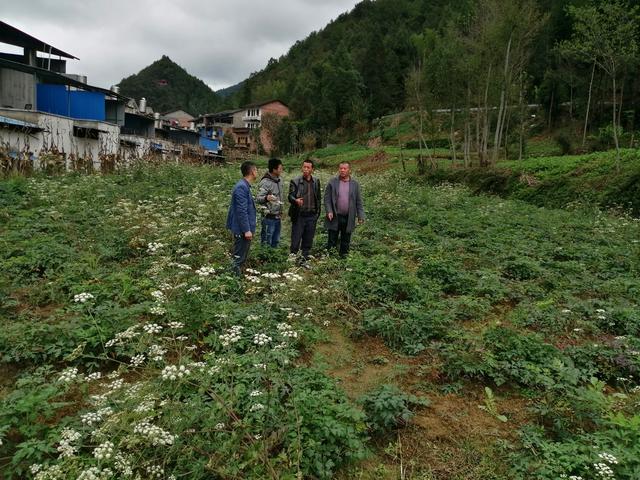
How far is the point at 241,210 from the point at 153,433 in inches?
171

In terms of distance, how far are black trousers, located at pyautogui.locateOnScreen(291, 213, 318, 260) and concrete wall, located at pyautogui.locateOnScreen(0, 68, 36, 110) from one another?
25.5 m

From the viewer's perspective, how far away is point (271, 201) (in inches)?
313

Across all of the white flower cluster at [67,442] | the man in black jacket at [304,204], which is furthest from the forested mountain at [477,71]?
the white flower cluster at [67,442]

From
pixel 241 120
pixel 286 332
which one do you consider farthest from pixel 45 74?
pixel 241 120

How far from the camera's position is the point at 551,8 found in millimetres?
45906

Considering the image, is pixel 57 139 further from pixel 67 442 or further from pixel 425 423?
pixel 425 423

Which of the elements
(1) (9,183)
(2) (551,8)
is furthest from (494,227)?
(2) (551,8)

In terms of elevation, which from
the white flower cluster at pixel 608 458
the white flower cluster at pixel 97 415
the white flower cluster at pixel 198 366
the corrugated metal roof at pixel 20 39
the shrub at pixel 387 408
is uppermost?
the corrugated metal roof at pixel 20 39

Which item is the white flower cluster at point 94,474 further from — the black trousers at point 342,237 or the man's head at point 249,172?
the black trousers at point 342,237

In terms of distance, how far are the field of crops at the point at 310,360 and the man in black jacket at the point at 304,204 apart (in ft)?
2.03

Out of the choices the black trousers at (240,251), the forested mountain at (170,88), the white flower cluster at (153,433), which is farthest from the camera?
the forested mountain at (170,88)

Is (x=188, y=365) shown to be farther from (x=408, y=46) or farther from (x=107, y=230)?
(x=408, y=46)

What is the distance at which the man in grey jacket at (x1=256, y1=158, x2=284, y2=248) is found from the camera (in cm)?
802

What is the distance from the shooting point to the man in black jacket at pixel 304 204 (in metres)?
7.99
